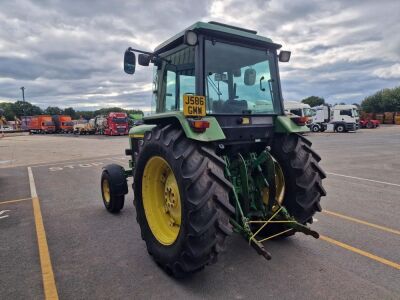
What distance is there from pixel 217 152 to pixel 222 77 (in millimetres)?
955

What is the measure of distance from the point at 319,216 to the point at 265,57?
2.94 meters

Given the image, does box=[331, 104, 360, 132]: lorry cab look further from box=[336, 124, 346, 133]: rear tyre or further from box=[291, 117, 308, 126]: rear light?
box=[291, 117, 308, 126]: rear light

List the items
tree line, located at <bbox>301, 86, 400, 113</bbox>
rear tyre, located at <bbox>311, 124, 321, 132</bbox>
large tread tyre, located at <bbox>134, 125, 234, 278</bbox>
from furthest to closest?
tree line, located at <bbox>301, 86, 400, 113</bbox>
rear tyre, located at <bbox>311, 124, 321, 132</bbox>
large tread tyre, located at <bbox>134, 125, 234, 278</bbox>

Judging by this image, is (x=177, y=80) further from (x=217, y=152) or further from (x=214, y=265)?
(x=214, y=265)

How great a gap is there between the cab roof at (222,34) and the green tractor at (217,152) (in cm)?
1

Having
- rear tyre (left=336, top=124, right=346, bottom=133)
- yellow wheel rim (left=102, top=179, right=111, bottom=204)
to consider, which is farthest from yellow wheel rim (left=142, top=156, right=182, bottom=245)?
rear tyre (left=336, top=124, right=346, bottom=133)

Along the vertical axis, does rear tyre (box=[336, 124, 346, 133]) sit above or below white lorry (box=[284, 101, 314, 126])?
below

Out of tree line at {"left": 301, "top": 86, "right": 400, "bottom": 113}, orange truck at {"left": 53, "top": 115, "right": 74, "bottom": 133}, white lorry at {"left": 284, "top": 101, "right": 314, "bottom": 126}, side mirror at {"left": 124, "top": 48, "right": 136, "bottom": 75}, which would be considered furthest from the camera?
tree line at {"left": 301, "top": 86, "right": 400, "bottom": 113}

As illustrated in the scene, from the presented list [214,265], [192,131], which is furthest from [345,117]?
[192,131]

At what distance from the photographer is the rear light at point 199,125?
321cm

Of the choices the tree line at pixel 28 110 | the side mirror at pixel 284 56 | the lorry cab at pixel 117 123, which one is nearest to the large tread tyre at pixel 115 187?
the side mirror at pixel 284 56

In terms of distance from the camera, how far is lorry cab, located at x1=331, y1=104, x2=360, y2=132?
31562 mm

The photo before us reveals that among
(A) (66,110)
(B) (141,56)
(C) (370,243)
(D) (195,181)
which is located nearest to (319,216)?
(C) (370,243)

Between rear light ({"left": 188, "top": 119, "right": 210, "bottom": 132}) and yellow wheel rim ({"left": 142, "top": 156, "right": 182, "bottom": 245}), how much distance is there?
2.19 ft
